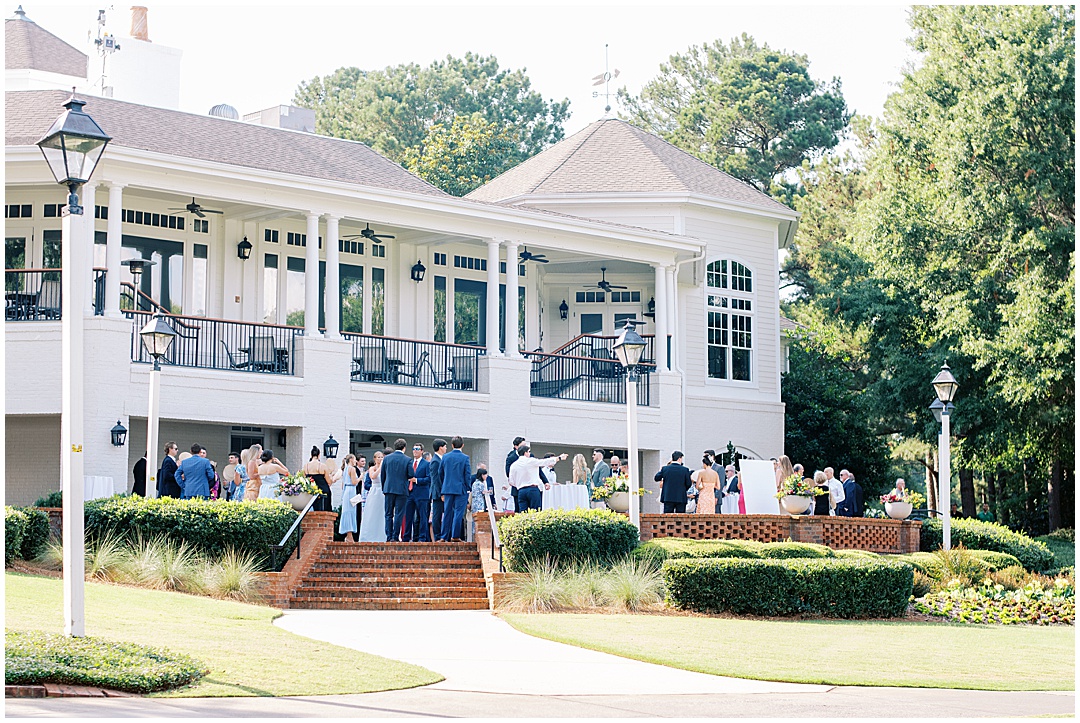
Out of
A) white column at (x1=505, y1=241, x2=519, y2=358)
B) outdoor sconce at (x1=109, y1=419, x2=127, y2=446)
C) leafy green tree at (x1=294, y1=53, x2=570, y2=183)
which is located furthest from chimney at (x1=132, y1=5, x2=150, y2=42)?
leafy green tree at (x1=294, y1=53, x2=570, y2=183)

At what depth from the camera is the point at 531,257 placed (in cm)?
2933

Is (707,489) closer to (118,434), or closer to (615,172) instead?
(118,434)

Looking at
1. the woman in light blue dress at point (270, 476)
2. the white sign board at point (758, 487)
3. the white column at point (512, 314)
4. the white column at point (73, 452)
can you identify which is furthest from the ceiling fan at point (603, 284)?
the white column at point (73, 452)

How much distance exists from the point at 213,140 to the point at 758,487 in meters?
12.5

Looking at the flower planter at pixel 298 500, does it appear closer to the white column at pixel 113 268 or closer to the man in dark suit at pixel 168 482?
the man in dark suit at pixel 168 482

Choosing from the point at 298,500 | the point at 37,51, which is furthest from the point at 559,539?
the point at 37,51

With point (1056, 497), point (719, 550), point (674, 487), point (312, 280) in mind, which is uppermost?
point (312, 280)

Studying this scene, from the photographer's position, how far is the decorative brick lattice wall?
2170cm

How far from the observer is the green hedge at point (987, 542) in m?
24.9

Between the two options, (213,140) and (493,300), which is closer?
(213,140)

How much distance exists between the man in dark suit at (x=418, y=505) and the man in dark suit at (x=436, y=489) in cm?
7

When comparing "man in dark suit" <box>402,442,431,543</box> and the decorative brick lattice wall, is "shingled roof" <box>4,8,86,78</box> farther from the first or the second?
the decorative brick lattice wall

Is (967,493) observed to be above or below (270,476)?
below

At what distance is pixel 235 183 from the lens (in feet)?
78.2
